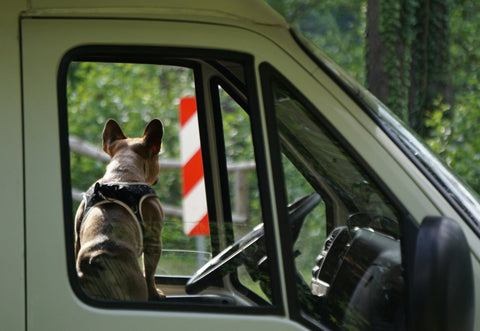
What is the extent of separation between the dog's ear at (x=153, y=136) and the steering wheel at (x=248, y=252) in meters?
0.78

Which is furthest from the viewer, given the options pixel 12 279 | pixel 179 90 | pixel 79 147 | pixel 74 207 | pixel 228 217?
pixel 179 90

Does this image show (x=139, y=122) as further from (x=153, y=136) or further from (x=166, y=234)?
(x=166, y=234)

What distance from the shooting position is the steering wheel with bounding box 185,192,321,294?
7.29 ft

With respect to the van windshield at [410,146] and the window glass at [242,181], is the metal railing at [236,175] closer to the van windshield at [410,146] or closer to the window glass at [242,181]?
the window glass at [242,181]

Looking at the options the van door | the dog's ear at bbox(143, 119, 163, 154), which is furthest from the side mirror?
the dog's ear at bbox(143, 119, 163, 154)

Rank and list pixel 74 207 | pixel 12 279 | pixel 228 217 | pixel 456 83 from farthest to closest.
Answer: pixel 456 83
pixel 228 217
pixel 74 207
pixel 12 279

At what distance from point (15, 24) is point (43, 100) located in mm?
204

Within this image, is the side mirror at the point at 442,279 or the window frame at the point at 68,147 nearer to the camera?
the side mirror at the point at 442,279

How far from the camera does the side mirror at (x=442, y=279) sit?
73.6 inches

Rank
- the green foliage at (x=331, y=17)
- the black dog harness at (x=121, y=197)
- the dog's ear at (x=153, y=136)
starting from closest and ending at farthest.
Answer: the black dog harness at (x=121, y=197), the dog's ear at (x=153, y=136), the green foliage at (x=331, y=17)

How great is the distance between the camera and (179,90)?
7605 mm

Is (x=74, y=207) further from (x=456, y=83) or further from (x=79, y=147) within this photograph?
(x=456, y=83)

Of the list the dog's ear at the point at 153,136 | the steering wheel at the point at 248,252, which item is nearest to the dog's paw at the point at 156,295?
the steering wheel at the point at 248,252

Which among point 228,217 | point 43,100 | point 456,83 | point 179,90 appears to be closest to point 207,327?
point 43,100
